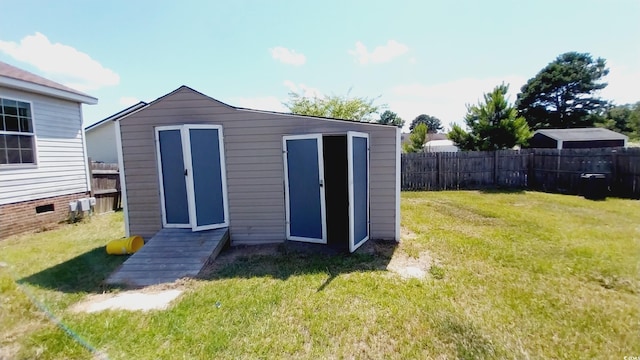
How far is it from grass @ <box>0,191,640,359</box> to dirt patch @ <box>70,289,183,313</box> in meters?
0.15

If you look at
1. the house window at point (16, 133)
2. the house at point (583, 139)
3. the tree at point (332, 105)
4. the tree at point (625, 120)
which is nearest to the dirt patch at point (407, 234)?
the house window at point (16, 133)

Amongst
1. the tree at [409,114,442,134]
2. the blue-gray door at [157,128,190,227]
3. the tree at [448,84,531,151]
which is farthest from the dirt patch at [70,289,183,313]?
the tree at [409,114,442,134]

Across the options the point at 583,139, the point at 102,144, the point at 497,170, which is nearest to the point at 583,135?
the point at 583,139

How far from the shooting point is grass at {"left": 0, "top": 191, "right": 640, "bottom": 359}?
7.93ft

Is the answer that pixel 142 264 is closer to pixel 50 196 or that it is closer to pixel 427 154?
pixel 50 196

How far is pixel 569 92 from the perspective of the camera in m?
33.1

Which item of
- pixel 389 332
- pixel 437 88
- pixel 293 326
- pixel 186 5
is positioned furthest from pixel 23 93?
pixel 437 88

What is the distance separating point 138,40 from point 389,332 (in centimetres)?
835

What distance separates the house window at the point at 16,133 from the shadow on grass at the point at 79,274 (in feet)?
12.1

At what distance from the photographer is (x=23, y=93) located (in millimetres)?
Answer: 6535

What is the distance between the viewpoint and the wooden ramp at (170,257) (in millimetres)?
3932

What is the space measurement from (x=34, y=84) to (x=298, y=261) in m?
7.60

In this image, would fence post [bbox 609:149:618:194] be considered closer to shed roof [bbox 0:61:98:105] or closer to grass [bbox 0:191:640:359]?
grass [bbox 0:191:640:359]

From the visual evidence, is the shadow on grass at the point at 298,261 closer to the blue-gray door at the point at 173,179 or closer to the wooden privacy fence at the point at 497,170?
the blue-gray door at the point at 173,179
